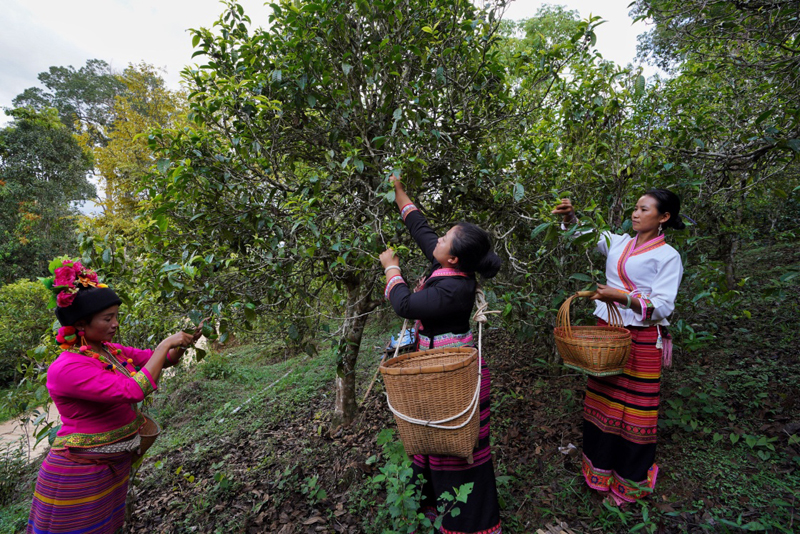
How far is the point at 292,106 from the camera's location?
2.68 metres

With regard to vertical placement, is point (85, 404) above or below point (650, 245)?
below

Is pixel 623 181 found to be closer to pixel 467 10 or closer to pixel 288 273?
pixel 467 10

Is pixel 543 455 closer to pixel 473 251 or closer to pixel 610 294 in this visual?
pixel 610 294

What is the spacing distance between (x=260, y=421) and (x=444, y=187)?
3.68 meters

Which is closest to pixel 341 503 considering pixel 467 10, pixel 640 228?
pixel 640 228

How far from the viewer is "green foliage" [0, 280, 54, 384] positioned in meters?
7.29

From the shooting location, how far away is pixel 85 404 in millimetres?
1997

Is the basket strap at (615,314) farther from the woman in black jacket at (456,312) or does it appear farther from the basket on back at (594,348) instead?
the woman in black jacket at (456,312)

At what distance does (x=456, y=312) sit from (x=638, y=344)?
1359 millimetres

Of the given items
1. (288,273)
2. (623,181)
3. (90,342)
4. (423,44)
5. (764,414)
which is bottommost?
(764,414)

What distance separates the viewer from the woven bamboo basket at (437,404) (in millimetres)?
1557

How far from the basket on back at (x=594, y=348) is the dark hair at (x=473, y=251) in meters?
0.58

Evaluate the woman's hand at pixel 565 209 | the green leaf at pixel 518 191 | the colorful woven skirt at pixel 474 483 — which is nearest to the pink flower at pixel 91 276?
the colorful woven skirt at pixel 474 483

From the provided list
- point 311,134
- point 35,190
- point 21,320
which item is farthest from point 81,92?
point 311,134
